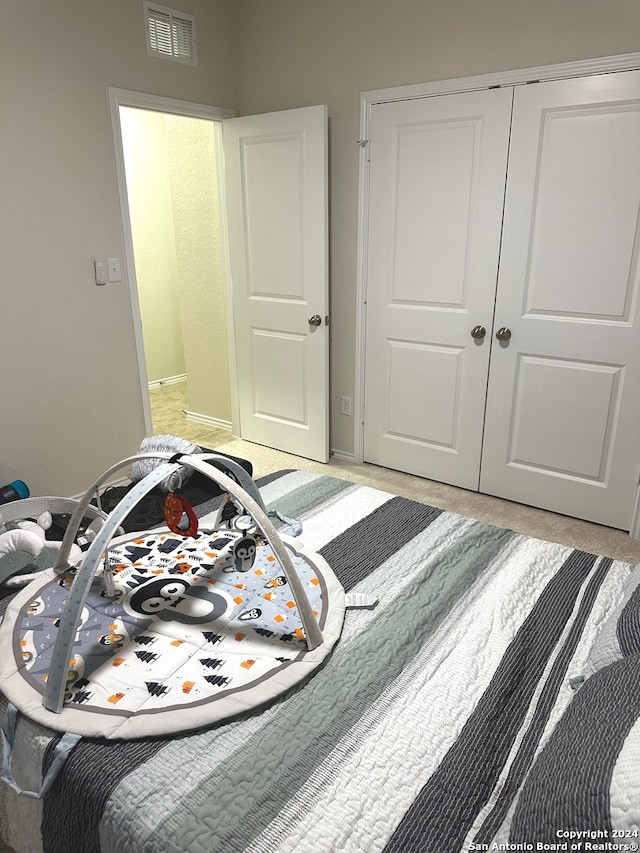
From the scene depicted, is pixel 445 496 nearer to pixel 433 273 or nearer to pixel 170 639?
pixel 433 273

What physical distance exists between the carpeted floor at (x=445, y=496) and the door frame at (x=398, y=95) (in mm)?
170

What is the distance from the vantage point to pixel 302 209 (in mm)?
3391

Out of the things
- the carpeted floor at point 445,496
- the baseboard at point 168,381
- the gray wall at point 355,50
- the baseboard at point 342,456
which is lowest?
the carpeted floor at point 445,496

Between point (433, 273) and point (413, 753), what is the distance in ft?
8.34

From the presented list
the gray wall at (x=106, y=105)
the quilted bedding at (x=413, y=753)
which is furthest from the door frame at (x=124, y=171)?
the quilted bedding at (x=413, y=753)

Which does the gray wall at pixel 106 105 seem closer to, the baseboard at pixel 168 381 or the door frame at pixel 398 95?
the door frame at pixel 398 95

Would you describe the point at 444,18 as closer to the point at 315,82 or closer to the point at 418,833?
the point at 315,82

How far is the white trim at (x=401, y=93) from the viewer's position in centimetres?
247

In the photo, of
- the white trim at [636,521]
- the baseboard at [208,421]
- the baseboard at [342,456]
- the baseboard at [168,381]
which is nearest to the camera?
the white trim at [636,521]

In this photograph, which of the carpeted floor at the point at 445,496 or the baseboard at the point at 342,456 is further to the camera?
the baseboard at the point at 342,456

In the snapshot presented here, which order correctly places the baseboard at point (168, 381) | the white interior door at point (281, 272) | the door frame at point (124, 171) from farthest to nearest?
1. the baseboard at point (168, 381)
2. the white interior door at point (281, 272)
3. the door frame at point (124, 171)

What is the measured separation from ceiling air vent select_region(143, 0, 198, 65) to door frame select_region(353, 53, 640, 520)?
3.47 feet

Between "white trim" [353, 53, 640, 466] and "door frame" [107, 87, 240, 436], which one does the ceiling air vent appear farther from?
"white trim" [353, 53, 640, 466]

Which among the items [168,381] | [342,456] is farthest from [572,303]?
[168,381]
